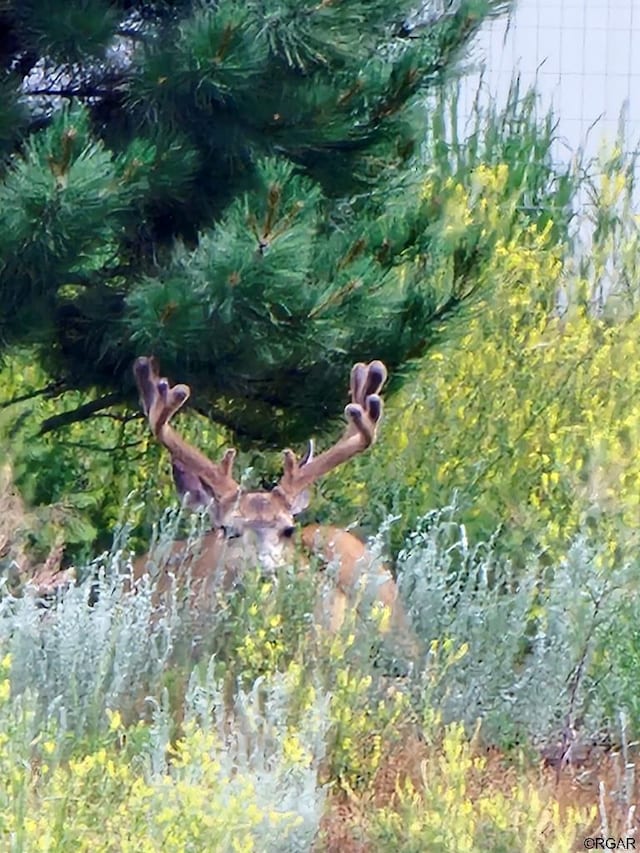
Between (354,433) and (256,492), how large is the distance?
41 cm

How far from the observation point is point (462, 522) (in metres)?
6.50

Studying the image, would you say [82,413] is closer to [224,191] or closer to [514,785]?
[224,191]

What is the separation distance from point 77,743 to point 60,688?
347 millimetres

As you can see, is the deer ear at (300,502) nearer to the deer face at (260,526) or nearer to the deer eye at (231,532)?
the deer face at (260,526)

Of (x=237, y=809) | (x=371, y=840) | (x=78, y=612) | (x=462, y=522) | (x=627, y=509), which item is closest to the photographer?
(x=237, y=809)

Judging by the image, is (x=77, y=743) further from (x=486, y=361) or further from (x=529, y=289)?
(x=529, y=289)

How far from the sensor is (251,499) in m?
5.71

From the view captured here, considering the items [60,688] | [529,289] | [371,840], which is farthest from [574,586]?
[529,289]

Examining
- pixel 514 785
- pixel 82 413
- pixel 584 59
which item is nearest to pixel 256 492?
pixel 82 413

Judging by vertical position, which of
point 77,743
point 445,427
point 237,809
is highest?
point 445,427

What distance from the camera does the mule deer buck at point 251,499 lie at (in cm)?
544

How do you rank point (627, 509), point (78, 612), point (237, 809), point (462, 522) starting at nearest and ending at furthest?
point (237, 809)
point (78, 612)
point (627, 509)
point (462, 522)

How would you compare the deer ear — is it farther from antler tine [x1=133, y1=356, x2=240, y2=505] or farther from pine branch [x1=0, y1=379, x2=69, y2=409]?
pine branch [x1=0, y1=379, x2=69, y2=409]

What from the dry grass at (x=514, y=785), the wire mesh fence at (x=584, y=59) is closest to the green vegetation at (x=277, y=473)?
the dry grass at (x=514, y=785)
